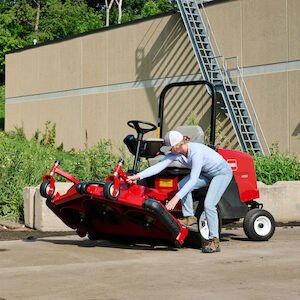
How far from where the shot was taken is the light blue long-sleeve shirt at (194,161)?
1090cm

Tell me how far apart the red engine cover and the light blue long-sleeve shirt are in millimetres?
833

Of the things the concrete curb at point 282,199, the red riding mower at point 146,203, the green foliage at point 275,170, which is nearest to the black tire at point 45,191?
the red riding mower at point 146,203

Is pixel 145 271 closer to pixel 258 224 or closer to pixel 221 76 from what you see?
pixel 258 224

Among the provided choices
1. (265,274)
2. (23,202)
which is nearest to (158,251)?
(265,274)

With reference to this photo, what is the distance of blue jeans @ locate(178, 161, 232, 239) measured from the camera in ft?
36.1

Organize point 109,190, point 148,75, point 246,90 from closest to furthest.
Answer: point 109,190
point 246,90
point 148,75

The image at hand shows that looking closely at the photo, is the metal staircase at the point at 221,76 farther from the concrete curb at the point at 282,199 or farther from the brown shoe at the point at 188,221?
the brown shoe at the point at 188,221

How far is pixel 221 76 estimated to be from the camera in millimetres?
27891

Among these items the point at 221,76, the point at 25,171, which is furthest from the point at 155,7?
the point at 25,171

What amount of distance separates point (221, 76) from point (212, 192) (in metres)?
17.2

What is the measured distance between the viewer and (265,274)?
9.34m

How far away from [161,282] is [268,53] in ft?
62.4

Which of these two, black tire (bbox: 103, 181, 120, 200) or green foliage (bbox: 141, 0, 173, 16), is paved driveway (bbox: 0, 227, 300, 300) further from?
green foliage (bbox: 141, 0, 173, 16)

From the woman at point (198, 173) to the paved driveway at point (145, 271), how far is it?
470 mm
